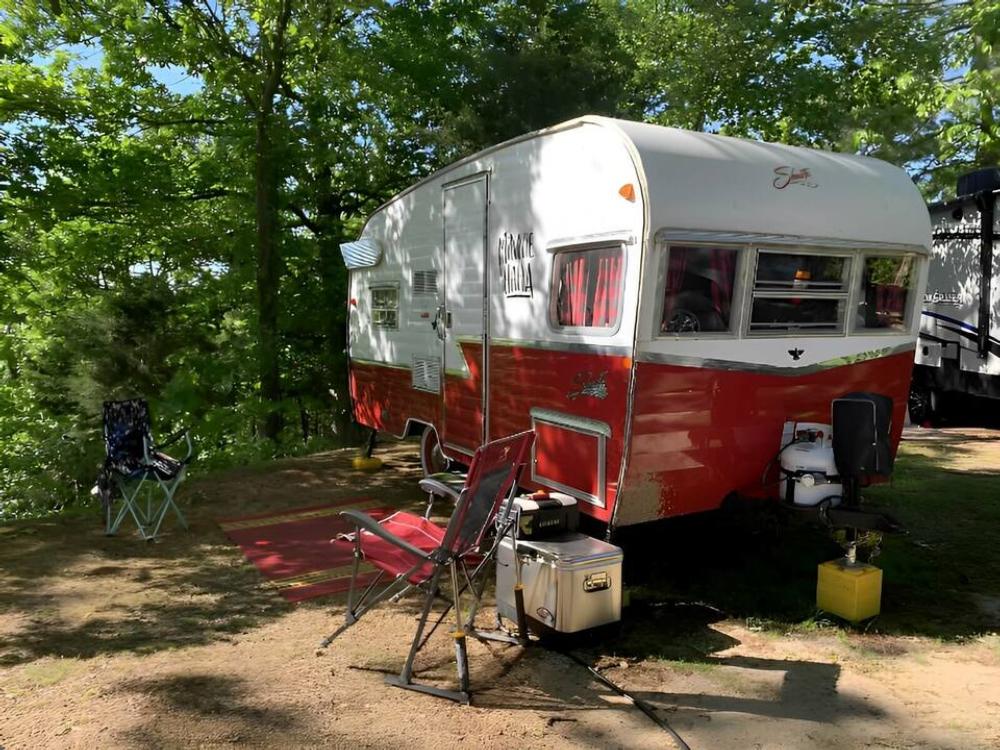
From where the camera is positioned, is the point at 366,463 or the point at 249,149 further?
the point at 249,149

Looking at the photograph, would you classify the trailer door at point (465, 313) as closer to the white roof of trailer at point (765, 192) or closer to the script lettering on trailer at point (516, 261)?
the script lettering on trailer at point (516, 261)

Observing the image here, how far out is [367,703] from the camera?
3.25 m

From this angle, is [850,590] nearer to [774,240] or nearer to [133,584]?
[774,240]

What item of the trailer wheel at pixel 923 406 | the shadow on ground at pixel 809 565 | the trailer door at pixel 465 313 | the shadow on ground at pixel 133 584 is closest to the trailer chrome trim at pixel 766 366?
the shadow on ground at pixel 809 565

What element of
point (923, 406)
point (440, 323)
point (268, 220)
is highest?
point (268, 220)

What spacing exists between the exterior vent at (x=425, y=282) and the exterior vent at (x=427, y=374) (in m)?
0.59

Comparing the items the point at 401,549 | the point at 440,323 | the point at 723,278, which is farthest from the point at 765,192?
the point at 401,549

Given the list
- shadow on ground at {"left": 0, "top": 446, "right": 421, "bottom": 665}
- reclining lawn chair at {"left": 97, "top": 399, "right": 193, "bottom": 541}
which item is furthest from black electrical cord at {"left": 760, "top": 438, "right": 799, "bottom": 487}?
reclining lawn chair at {"left": 97, "top": 399, "right": 193, "bottom": 541}

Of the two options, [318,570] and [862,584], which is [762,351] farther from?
[318,570]

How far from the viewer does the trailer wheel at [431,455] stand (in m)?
6.84

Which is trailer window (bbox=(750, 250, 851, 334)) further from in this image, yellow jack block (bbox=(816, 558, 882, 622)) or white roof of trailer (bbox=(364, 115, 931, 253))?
yellow jack block (bbox=(816, 558, 882, 622))

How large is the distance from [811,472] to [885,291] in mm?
1515

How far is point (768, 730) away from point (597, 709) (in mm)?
706

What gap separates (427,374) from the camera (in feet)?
21.4
